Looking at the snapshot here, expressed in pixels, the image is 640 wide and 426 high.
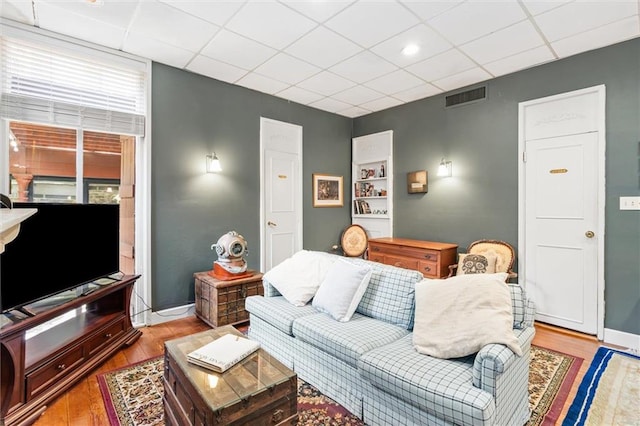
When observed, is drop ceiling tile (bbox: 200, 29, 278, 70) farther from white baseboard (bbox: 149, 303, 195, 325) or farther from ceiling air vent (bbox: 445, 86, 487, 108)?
white baseboard (bbox: 149, 303, 195, 325)

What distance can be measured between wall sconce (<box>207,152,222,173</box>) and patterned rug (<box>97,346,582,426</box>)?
6.99 feet

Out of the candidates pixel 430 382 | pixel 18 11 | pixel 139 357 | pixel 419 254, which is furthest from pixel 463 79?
pixel 139 357

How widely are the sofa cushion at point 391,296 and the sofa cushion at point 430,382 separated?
35cm

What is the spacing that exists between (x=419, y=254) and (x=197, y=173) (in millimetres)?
2975

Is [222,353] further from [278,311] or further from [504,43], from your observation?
[504,43]

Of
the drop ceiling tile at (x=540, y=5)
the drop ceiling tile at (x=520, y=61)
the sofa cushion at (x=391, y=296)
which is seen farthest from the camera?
the drop ceiling tile at (x=520, y=61)

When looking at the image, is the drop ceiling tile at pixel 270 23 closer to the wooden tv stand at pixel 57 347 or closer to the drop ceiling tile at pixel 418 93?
the drop ceiling tile at pixel 418 93

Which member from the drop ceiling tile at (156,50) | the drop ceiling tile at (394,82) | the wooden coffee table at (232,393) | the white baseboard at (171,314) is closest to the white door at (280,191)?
the white baseboard at (171,314)

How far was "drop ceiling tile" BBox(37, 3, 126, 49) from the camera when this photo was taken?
2557 millimetres

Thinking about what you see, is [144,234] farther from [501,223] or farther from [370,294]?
[501,223]

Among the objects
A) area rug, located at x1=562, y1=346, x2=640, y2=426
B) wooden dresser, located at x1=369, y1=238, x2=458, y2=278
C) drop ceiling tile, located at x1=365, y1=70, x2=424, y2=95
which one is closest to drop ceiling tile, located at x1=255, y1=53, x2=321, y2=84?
drop ceiling tile, located at x1=365, y1=70, x2=424, y2=95

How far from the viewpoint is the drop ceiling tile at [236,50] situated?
296cm

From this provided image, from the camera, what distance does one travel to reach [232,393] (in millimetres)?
1416

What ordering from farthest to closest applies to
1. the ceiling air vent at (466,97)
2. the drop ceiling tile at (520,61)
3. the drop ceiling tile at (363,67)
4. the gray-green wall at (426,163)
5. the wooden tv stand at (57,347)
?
the ceiling air vent at (466,97), the drop ceiling tile at (363,67), the drop ceiling tile at (520,61), the gray-green wall at (426,163), the wooden tv stand at (57,347)
